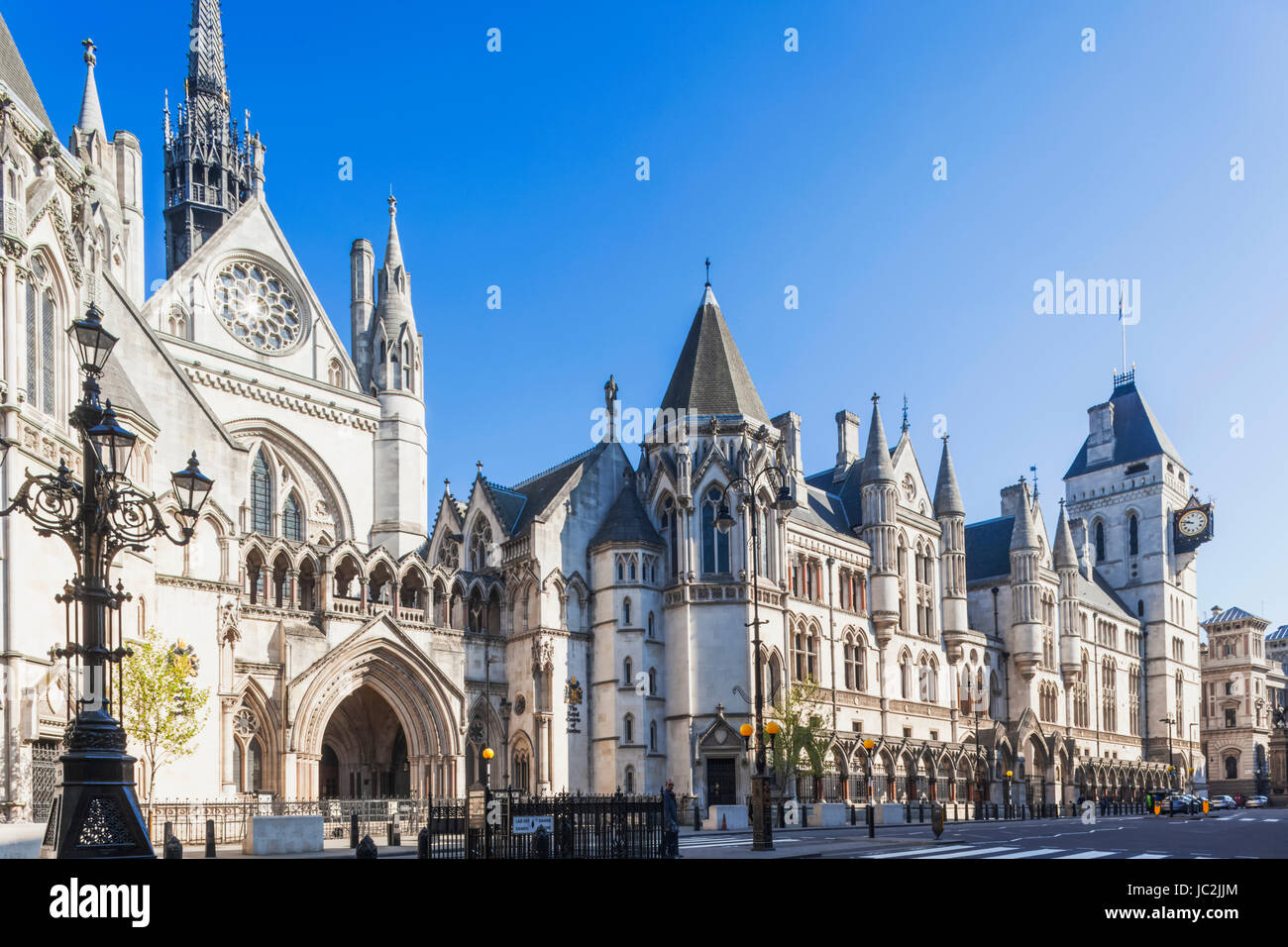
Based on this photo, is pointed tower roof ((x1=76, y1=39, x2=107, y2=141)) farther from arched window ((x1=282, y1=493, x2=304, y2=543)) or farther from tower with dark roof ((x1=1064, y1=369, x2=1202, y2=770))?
tower with dark roof ((x1=1064, y1=369, x2=1202, y2=770))

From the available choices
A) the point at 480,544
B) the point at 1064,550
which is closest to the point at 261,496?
the point at 480,544

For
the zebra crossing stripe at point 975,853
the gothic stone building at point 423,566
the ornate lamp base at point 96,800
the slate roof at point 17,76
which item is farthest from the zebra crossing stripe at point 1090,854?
the slate roof at point 17,76

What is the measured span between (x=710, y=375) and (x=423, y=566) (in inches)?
576

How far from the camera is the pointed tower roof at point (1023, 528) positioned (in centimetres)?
7081

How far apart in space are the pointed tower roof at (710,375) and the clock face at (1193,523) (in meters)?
52.1

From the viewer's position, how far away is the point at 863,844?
27.2 meters

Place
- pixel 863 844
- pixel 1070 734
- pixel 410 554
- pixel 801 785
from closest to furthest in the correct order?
1. pixel 863 844
2. pixel 410 554
3. pixel 801 785
4. pixel 1070 734

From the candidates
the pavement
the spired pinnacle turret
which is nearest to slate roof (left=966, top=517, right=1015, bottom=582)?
the pavement

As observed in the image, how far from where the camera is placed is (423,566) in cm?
4569

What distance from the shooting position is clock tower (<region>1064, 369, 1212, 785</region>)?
88500 millimetres

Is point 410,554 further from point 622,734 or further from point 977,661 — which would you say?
point 977,661

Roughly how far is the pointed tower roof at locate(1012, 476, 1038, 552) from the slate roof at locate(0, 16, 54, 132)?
55.6 metres
